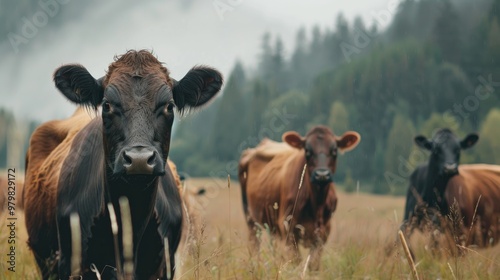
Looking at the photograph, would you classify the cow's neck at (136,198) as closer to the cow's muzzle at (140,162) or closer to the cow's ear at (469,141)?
the cow's muzzle at (140,162)

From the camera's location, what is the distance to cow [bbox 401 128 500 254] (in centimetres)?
1036

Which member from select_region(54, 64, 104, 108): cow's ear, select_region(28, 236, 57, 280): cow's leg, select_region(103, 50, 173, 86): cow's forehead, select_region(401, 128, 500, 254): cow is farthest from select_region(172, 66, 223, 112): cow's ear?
select_region(401, 128, 500, 254): cow

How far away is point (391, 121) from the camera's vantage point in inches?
2557

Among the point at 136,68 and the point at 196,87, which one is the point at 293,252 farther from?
the point at 136,68

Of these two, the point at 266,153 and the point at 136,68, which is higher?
the point at 136,68

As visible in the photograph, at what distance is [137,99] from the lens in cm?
402

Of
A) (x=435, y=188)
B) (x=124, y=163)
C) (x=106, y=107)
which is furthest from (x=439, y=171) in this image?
(x=124, y=163)

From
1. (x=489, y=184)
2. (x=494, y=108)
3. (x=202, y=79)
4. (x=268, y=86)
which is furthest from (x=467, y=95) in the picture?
(x=202, y=79)

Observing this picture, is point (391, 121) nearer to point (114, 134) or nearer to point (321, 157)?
point (321, 157)

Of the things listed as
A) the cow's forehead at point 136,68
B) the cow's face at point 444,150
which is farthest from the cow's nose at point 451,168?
the cow's forehead at point 136,68

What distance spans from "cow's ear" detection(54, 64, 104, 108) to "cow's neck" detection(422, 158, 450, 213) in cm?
733

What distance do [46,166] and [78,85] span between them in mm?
1414

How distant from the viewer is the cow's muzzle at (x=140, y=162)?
3555mm

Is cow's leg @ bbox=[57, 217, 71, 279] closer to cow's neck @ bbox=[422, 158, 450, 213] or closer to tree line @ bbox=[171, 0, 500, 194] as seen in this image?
cow's neck @ bbox=[422, 158, 450, 213]
